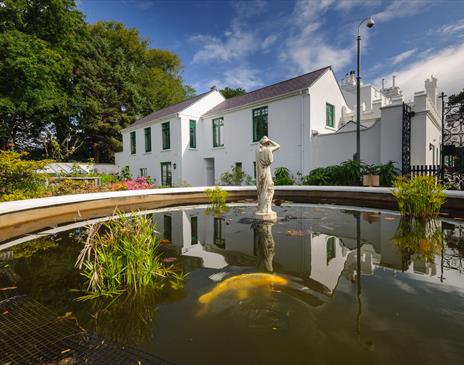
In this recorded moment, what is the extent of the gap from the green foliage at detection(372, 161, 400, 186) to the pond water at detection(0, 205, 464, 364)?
7.57 m

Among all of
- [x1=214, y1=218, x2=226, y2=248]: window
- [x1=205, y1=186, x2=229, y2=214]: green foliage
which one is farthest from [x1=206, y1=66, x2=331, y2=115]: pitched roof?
[x1=214, y1=218, x2=226, y2=248]: window

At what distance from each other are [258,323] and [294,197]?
8957 mm

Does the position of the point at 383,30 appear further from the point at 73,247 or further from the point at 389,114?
the point at 73,247

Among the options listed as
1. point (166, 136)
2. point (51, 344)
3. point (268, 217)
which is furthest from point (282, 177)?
point (51, 344)

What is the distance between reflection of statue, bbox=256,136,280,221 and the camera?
617 centimetres

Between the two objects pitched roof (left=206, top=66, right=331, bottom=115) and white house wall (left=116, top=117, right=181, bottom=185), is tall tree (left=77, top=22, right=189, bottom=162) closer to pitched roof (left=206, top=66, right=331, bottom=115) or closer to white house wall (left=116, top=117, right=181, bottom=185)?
white house wall (left=116, top=117, right=181, bottom=185)

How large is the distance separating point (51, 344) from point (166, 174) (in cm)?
2005

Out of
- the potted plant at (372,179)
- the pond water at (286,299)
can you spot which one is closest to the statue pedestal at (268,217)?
the pond water at (286,299)

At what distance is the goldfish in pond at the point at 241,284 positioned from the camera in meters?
2.58

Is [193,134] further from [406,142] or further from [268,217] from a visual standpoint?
[268,217]

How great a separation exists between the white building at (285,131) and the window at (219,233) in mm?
9476

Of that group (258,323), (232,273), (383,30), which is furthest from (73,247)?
(383,30)

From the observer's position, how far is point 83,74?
88.2ft

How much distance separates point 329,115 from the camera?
16.2 metres
